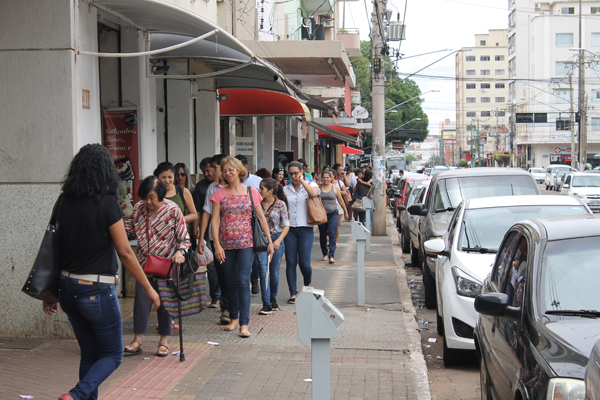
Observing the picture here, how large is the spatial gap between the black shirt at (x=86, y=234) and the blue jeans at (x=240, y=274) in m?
2.72

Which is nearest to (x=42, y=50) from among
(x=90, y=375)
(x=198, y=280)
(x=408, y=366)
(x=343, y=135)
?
(x=198, y=280)

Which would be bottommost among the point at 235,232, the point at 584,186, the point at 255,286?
the point at 255,286

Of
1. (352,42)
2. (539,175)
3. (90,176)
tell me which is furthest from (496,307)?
(539,175)

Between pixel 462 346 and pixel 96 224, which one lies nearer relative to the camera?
pixel 96 224

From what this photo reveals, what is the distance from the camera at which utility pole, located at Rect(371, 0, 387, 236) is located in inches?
724

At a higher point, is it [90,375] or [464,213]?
[464,213]

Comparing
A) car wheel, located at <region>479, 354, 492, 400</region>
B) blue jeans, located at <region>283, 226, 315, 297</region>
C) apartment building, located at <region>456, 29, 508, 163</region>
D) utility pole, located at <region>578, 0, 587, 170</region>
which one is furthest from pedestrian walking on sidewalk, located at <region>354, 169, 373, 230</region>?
apartment building, located at <region>456, 29, 508, 163</region>

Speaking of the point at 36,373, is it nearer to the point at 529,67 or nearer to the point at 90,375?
the point at 90,375

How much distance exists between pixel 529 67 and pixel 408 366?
267ft

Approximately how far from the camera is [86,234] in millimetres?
4066

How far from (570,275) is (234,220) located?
3.73 m

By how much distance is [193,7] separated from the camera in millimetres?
10023

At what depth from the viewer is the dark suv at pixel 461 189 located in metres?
10.2

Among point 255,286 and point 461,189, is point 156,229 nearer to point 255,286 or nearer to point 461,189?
point 255,286
